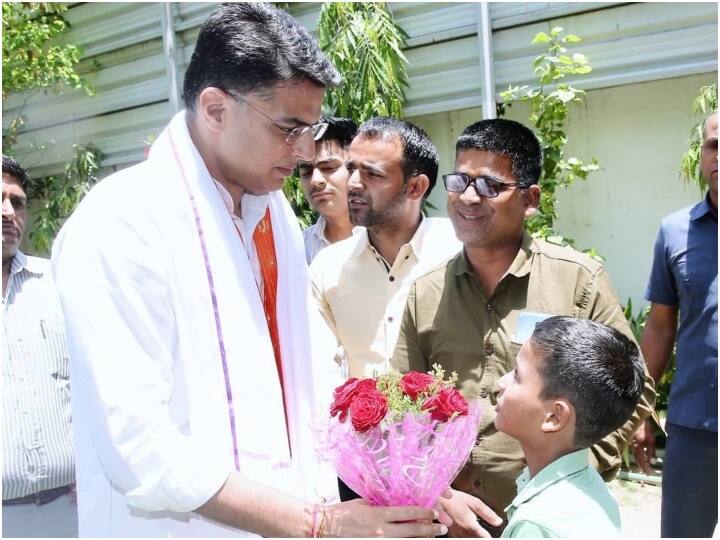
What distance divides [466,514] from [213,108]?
126 centimetres

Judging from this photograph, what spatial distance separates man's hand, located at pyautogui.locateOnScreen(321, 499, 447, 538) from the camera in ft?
5.59

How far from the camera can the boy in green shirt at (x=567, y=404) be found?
1.96m

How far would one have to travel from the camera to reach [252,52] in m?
1.87

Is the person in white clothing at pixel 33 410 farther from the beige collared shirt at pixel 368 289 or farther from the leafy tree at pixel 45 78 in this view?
the leafy tree at pixel 45 78

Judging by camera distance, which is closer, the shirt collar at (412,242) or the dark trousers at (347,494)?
the dark trousers at (347,494)

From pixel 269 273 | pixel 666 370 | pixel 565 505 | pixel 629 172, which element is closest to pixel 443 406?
pixel 565 505

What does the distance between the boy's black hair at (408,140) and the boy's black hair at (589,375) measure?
4.90 feet

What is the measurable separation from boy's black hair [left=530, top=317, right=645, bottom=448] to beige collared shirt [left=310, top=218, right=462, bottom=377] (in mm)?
1107

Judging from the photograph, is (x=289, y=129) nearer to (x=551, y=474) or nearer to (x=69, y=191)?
(x=551, y=474)

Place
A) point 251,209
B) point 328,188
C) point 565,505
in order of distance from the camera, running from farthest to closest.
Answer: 1. point 328,188
2. point 251,209
3. point 565,505

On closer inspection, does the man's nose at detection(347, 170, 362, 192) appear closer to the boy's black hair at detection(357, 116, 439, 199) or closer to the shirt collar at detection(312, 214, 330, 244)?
the boy's black hair at detection(357, 116, 439, 199)

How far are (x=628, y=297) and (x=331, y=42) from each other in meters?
3.00

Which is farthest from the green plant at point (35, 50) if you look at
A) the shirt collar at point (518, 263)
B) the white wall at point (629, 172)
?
the shirt collar at point (518, 263)

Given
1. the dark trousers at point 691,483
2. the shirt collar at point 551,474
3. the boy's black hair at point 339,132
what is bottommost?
the dark trousers at point 691,483
